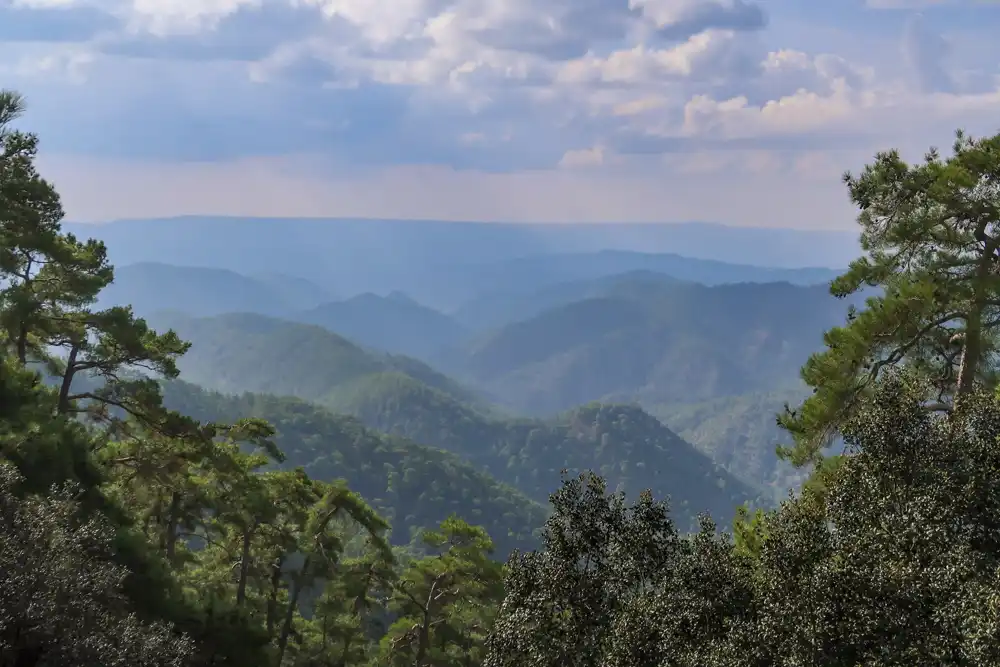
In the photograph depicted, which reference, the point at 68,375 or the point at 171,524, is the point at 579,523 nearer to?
the point at 68,375

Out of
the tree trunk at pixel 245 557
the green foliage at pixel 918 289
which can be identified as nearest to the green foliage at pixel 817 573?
the green foliage at pixel 918 289

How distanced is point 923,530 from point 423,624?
21.9 meters

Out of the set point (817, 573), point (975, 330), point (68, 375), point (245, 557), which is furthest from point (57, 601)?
point (245, 557)

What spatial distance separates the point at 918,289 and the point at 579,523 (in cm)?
966

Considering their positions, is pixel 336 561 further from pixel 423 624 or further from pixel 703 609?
pixel 703 609

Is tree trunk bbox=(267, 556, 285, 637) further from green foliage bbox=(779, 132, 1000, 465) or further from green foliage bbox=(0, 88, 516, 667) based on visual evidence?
green foliage bbox=(779, 132, 1000, 465)

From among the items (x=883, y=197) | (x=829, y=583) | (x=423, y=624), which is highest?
(x=883, y=197)

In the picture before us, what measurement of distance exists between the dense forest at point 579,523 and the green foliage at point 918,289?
53 millimetres

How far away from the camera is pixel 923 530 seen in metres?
8.91

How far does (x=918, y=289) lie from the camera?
1572 centimetres

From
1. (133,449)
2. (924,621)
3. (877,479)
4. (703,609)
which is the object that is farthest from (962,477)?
(133,449)

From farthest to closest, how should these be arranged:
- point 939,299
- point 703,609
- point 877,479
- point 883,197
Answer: point 883,197 → point 939,299 → point 877,479 → point 703,609

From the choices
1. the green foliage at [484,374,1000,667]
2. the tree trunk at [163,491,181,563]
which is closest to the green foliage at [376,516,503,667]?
the tree trunk at [163,491,181,563]

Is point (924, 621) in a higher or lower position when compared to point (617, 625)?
higher
